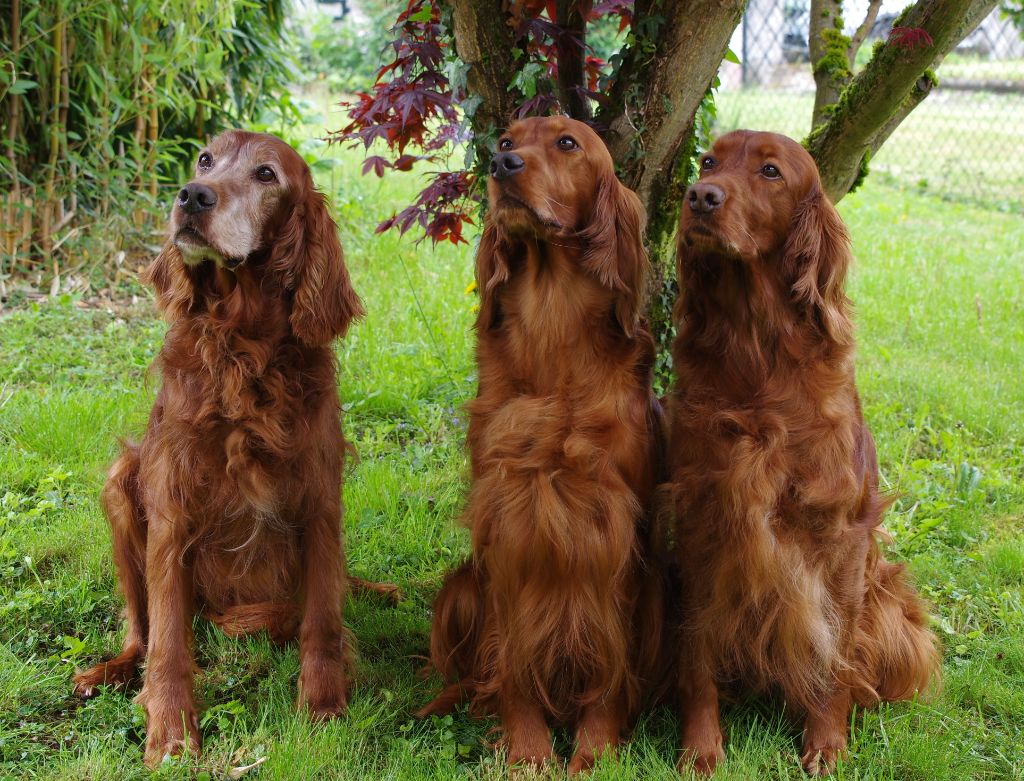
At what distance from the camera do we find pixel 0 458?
4.02m

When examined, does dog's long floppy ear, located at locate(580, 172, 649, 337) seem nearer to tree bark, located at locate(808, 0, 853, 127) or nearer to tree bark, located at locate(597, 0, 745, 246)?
tree bark, located at locate(597, 0, 745, 246)

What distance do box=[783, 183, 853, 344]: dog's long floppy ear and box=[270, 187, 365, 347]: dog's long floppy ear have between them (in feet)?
3.80

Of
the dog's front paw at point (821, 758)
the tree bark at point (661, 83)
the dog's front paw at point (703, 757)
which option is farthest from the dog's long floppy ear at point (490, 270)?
the dog's front paw at point (821, 758)

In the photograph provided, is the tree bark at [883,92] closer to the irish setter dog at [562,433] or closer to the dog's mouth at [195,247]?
the irish setter dog at [562,433]

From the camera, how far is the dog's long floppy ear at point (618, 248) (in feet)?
8.32

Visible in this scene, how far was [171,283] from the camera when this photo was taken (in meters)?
2.77

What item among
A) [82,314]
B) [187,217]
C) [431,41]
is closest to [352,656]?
[187,217]

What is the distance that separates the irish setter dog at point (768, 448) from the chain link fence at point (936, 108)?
7987mm

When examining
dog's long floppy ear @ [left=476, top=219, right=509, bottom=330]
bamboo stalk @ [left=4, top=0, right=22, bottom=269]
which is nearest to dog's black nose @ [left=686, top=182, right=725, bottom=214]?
dog's long floppy ear @ [left=476, top=219, right=509, bottom=330]

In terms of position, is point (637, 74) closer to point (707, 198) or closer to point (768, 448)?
point (707, 198)

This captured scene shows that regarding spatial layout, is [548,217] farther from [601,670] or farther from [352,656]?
[352,656]

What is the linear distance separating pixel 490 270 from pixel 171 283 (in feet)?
2.82

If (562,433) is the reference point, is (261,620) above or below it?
below

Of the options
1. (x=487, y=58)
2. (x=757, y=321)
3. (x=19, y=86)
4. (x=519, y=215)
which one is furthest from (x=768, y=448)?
(x=19, y=86)
